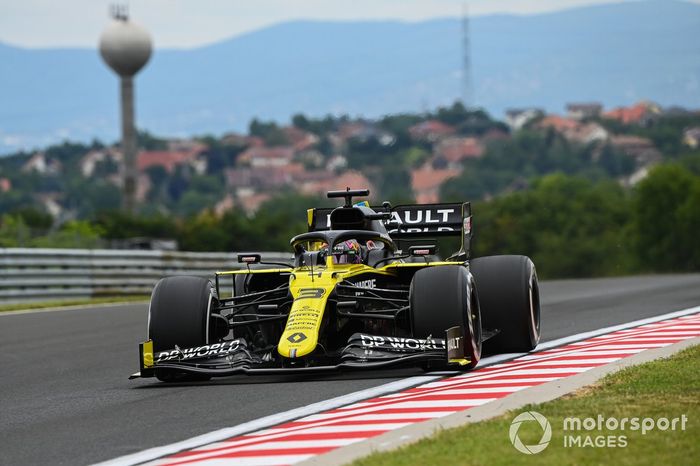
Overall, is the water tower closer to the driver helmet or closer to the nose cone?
the nose cone

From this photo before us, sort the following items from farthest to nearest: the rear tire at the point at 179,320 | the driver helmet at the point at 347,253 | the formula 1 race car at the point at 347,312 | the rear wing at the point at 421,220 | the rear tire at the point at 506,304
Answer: the rear wing at the point at 421,220
the rear tire at the point at 506,304
the driver helmet at the point at 347,253
the rear tire at the point at 179,320
the formula 1 race car at the point at 347,312

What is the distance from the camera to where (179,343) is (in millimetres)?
12539

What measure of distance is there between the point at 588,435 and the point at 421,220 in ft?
25.9

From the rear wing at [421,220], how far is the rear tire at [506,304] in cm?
164

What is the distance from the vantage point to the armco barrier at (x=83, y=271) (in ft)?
88.0

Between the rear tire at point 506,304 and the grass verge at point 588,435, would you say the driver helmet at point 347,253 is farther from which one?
the grass verge at point 588,435

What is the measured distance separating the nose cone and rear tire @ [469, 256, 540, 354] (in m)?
71.8

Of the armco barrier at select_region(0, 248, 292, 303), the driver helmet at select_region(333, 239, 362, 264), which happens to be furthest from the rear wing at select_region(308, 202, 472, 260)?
the armco barrier at select_region(0, 248, 292, 303)

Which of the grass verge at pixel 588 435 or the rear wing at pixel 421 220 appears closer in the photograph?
the grass verge at pixel 588 435

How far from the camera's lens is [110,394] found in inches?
464

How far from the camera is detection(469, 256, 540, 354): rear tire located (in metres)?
13.7

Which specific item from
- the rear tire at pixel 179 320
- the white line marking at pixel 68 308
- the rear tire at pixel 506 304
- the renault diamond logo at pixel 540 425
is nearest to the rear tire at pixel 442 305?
the rear tire at pixel 506 304

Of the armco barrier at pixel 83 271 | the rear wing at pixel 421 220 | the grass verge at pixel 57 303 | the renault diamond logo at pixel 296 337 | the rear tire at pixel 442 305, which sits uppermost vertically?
the rear wing at pixel 421 220

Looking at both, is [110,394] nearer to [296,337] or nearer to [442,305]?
[296,337]
